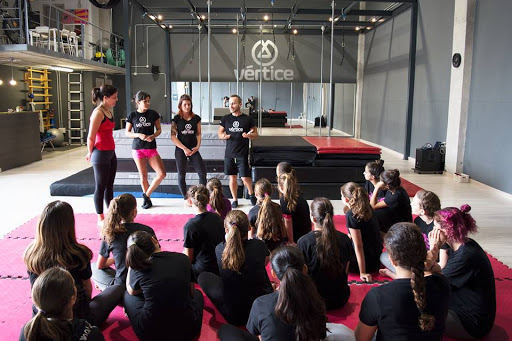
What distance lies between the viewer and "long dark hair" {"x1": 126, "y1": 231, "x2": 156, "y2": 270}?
2.39 meters

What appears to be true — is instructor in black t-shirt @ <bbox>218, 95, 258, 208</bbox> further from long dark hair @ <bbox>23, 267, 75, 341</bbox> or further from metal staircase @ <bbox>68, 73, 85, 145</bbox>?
metal staircase @ <bbox>68, 73, 85, 145</bbox>

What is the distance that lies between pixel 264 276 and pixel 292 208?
1200 millimetres

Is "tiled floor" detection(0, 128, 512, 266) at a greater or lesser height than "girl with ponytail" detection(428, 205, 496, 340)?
lesser

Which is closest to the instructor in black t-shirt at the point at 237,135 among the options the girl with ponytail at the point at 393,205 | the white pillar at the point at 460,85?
the girl with ponytail at the point at 393,205

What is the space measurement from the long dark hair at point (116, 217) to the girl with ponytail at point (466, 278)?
199 cm

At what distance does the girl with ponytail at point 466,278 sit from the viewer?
8.17 feet

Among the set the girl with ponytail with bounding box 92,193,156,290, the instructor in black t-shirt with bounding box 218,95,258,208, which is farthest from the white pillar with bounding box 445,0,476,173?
the girl with ponytail with bounding box 92,193,156,290

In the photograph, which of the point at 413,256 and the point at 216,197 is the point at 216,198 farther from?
the point at 413,256

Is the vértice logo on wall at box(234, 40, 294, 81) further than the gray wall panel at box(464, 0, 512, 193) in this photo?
Yes

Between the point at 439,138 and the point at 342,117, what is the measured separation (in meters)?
7.92

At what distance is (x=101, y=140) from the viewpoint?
16.3ft

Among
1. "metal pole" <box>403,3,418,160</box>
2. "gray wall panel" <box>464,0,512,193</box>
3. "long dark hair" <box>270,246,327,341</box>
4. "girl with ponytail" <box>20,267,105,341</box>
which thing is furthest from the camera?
"metal pole" <box>403,3,418,160</box>

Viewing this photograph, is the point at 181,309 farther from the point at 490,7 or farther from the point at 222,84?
the point at 222,84

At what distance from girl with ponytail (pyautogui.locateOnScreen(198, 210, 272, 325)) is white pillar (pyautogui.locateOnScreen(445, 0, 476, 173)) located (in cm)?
691
